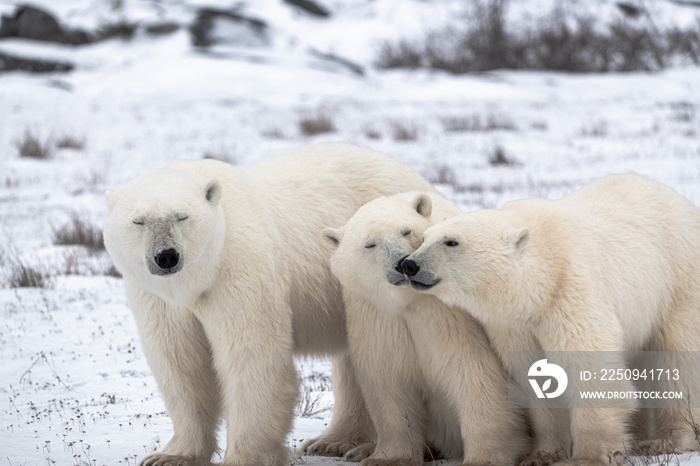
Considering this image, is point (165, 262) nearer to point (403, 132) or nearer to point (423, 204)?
point (423, 204)

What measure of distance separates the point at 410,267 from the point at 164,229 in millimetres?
975

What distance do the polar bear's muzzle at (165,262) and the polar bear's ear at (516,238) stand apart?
4.30ft

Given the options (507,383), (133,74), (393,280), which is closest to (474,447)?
(507,383)

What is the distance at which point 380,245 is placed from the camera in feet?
11.2

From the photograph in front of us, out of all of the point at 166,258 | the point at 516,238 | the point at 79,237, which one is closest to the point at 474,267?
the point at 516,238

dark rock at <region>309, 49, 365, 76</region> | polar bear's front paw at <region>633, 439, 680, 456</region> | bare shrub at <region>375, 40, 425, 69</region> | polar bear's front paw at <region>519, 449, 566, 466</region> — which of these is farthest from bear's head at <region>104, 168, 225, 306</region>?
bare shrub at <region>375, 40, 425, 69</region>

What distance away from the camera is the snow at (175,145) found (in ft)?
16.1

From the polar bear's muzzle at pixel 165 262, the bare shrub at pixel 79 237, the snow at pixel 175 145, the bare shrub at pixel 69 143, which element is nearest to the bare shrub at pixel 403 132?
the snow at pixel 175 145

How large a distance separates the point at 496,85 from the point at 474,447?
16098 mm

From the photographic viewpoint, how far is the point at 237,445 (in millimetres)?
3432

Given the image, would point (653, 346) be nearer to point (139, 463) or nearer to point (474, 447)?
point (474, 447)

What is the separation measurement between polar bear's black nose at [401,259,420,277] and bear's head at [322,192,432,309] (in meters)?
0.05

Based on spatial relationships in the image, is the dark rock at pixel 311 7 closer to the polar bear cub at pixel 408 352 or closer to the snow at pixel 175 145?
the snow at pixel 175 145

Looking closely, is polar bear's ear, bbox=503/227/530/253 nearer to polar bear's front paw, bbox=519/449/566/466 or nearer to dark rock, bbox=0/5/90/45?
polar bear's front paw, bbox=519/449/566/466
